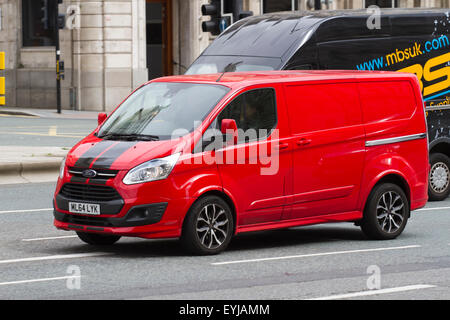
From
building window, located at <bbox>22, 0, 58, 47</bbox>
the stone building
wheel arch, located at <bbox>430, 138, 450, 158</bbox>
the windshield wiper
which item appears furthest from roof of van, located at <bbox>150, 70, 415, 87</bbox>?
building window, located at <bbox>22, 0, 58, 47</bbox>

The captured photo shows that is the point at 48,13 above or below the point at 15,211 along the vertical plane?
above

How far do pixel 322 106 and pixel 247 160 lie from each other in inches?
45.4

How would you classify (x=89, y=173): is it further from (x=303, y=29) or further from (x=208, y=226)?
(x=303, y=29)

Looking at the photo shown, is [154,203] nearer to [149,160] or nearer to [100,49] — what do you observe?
[149,160]

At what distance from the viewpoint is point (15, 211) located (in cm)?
1377

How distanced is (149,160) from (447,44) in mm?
7471

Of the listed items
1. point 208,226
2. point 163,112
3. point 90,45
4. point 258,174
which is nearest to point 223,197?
point 208,226

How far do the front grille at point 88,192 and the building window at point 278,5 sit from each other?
30548 millimetres

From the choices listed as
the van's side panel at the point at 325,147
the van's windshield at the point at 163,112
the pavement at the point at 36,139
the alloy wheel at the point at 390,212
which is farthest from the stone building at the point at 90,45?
the van's side panel at the point at 325,147

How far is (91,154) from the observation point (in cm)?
1020

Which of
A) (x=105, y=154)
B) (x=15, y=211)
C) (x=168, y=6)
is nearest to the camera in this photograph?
(x=105, y=154)

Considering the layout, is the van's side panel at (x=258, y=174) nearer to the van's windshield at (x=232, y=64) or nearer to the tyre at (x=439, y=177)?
the van's windshield at (x=232, y=64)

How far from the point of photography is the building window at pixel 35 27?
37781mm
